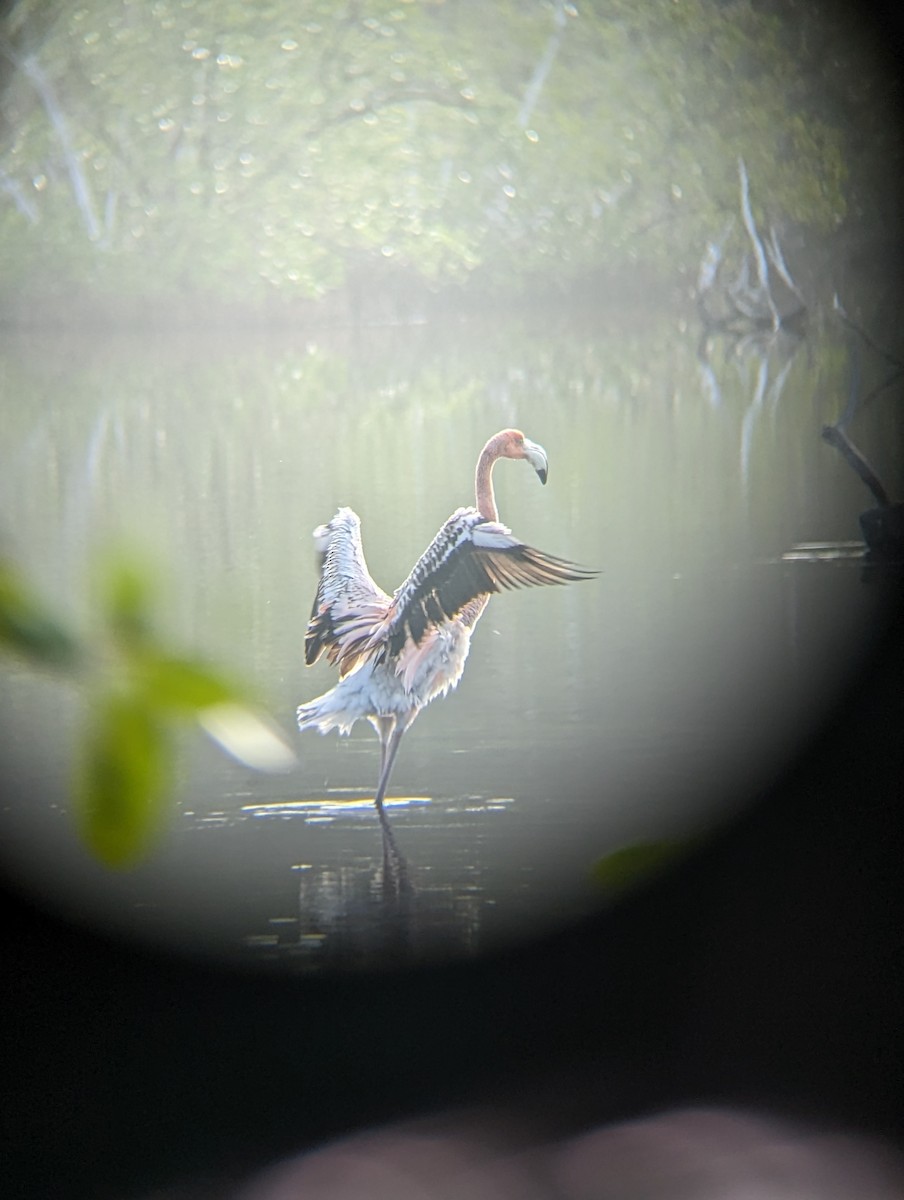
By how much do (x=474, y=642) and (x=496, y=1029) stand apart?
3.32m

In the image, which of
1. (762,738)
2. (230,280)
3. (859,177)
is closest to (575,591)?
(762,738)

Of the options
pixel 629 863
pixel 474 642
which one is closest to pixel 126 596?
pixel 629 863

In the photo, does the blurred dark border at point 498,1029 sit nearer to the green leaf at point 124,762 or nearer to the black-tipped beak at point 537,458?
the black-tipped beak at point 537,458

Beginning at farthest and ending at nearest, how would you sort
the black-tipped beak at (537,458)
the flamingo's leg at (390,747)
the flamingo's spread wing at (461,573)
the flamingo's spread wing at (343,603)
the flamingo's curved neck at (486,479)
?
the flamingo's curved neck at (486,479) → the black-tipped beak at (537,458) → the flamingo's spread wing at (343,603) → the flamingo's leg at (390,747) → the flamingo's spread wing at (461,573)

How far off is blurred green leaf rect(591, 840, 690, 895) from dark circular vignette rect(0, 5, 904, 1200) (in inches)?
49.4

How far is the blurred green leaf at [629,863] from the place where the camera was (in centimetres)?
133

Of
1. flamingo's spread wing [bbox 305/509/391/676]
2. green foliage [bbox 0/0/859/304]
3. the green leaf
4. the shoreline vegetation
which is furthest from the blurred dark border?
green foliage [bbox 0/0/859/304]

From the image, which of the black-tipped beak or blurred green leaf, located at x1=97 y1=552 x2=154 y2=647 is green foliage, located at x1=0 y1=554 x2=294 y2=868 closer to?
blurred green leaf, located at x1=97 y1=552 x2=154 y2=647

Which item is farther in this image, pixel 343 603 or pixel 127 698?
pixel 343 603

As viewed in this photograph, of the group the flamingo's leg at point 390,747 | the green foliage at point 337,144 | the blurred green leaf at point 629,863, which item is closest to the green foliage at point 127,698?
the blurred green leaf at point 629,863

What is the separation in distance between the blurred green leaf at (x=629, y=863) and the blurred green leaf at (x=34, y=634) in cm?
55

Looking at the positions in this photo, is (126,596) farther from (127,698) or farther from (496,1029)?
(496,1029)

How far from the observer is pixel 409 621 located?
4.40m

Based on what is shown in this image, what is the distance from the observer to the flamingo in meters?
4.29
